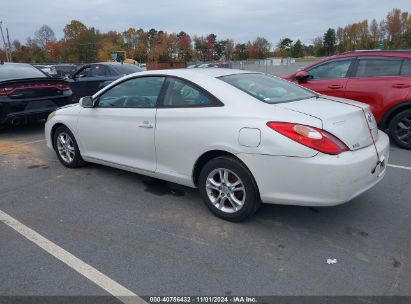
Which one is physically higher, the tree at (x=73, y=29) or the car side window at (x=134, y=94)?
the tree at (x=73, y=29)

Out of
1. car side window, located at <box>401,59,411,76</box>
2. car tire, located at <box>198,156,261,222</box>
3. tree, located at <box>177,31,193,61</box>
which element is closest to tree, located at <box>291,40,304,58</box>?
tree, located at <box>177,31,193,61</box>

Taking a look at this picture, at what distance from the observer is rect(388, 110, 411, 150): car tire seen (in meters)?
6.28

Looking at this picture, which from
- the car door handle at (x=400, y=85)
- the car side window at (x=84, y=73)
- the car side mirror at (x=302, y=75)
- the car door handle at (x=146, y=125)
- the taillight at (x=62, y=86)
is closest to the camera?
the car door handle at (x=146, y=125)

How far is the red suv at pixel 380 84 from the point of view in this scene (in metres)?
6.29

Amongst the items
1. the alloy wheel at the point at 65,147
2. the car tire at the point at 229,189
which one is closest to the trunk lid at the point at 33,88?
the alloy wheel at the point at 65,147

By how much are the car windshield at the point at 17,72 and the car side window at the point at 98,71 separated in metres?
2.68

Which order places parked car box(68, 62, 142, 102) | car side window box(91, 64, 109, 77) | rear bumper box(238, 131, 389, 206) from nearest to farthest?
rear bumper box(238, 131, 389, 206) → parked car box(68, 62, 142, 102) → car side window box(91, 64, 109, 77)

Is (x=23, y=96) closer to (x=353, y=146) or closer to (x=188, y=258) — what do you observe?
(x=188, y=258)

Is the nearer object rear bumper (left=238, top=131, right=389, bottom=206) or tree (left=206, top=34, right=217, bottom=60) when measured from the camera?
rear bumper (left=238, top=131, right=389, bottom=206)

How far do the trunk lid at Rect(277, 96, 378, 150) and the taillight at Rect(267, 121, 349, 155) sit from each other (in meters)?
0.07

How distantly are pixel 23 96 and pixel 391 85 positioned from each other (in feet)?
22.1

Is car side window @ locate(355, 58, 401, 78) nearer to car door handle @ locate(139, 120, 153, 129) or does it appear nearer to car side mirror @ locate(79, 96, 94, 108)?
car door handle @ locate(139, 120, 153, 129)

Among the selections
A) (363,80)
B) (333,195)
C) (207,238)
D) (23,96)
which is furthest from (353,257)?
(23,96)

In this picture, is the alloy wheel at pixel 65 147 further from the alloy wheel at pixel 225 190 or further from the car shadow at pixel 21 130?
the car shadow at pixel 21 130
